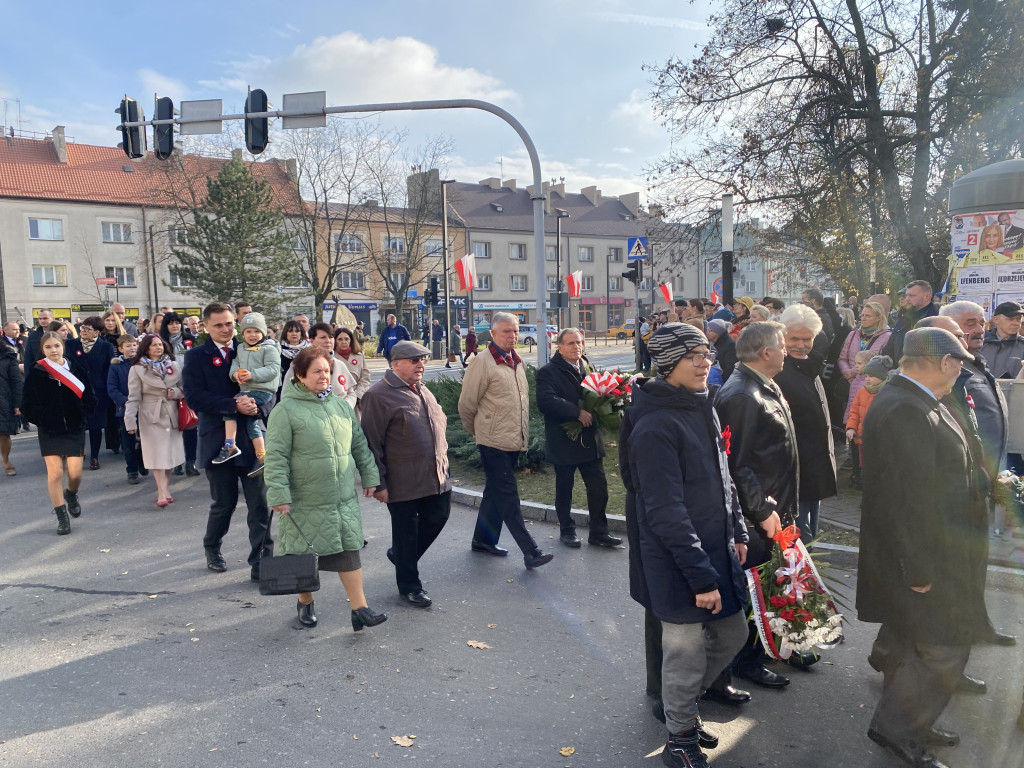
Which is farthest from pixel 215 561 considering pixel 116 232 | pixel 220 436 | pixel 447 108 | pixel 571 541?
pixel 116 232

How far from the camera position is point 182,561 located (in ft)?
21.3

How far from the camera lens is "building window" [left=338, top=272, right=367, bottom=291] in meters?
57.1

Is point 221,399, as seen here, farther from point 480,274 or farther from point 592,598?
point 480,274

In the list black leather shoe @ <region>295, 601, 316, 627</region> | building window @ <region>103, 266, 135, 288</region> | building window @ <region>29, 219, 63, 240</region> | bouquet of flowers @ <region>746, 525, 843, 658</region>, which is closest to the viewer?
bouquet of flowers @ <region>746, 525, 843, 658</region>

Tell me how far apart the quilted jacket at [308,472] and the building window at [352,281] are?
5350 centimetres

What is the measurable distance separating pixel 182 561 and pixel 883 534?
548cm

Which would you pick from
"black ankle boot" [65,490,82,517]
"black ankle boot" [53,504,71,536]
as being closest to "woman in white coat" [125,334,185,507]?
"black ankle boot" [65,490,82,517]

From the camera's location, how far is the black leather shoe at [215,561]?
619 cm

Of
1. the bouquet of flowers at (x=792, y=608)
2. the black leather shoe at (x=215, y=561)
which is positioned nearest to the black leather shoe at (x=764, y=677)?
the bouquet of flowers at (x=792, y=608)

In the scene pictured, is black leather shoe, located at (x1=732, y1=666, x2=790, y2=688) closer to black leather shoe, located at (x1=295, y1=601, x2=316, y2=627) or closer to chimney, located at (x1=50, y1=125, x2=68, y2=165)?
black leather shoe, located at (x1=295, y1=601, x2=316, y2=627)

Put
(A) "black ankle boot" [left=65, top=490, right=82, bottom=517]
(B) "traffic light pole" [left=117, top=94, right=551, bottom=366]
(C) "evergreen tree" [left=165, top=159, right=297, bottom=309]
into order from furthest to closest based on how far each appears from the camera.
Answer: (C) "evergreen tree" [left=165, top=159, right=297, bottom=309] → (B) "traffic light pole" [left=117, top=94, right=551, bottom=366] → (A) "black ankle boot" [left=65, top=490, right=82, bottom=517]

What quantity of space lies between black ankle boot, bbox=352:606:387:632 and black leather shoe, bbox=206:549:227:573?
1.84 meters

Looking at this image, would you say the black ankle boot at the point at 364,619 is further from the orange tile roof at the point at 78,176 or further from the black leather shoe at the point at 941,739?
the orange tile roof at the point at 78,176

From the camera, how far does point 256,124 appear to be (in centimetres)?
1205
